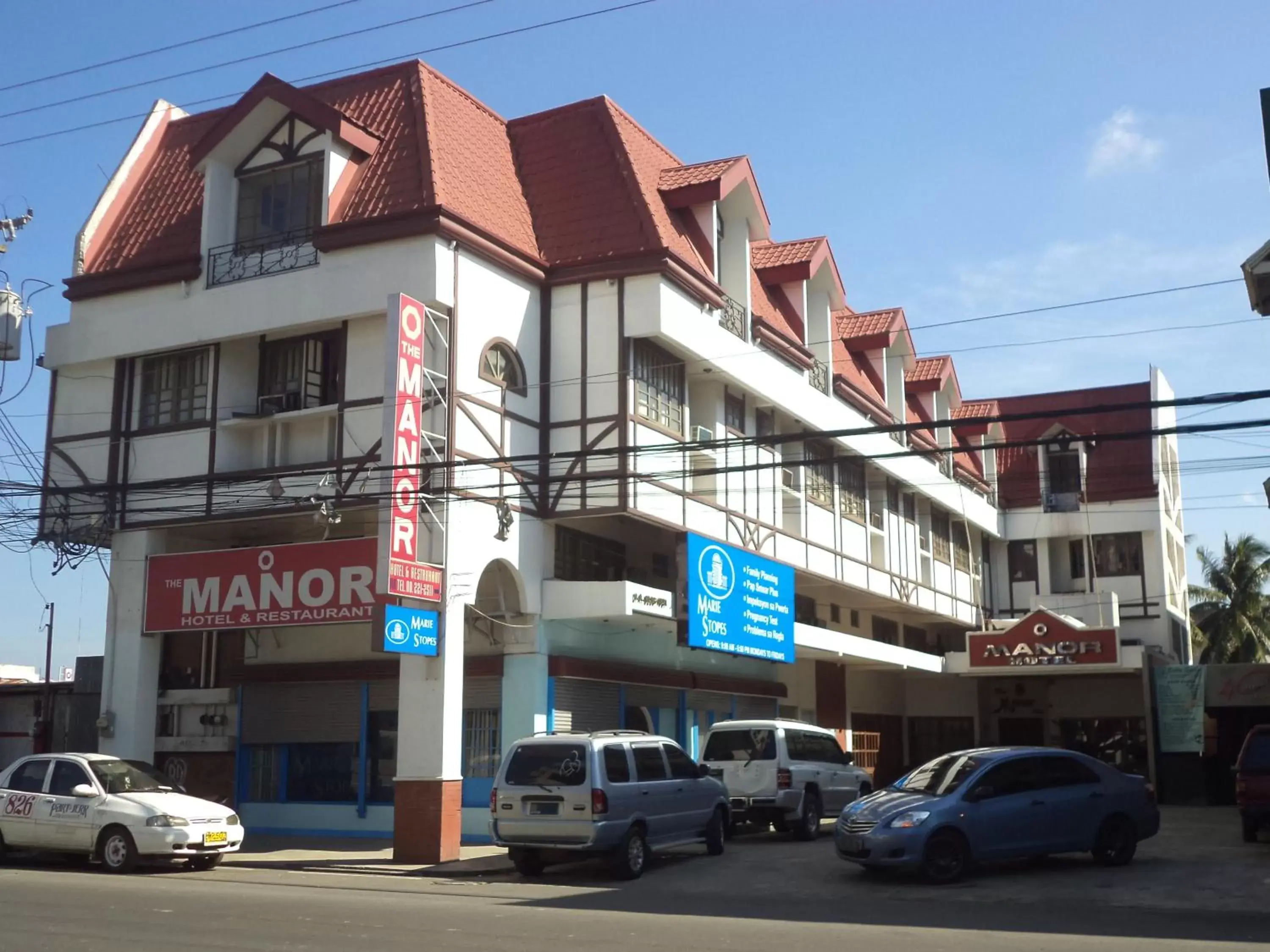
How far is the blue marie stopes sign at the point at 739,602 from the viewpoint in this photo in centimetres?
2359

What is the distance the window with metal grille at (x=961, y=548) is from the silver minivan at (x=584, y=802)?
23.8 metres

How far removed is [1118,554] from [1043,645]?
7843 mm

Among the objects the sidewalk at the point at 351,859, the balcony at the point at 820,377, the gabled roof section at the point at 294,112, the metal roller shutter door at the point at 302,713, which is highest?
the gabled roof section at the point at 294,112

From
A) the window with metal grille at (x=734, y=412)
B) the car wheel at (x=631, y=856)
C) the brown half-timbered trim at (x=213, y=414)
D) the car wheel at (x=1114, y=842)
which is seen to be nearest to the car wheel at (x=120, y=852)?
the car wheel at (x=631, y=856)

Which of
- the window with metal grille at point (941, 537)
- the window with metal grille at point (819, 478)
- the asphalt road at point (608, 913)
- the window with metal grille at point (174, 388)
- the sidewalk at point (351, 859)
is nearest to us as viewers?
the asphalt road at point (608, 913)

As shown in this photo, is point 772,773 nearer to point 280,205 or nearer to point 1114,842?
point 1114,842

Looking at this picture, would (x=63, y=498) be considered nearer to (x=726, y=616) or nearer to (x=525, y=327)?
(x=525, y=327)

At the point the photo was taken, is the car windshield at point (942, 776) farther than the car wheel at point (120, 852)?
No

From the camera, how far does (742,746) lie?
75.4 ft

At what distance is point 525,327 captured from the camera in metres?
23.6

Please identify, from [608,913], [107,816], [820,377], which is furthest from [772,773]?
[820,377]

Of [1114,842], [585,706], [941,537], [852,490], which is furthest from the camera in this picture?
[941,537]

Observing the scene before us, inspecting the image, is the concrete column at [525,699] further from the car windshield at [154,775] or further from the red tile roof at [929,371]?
the red tile roof at [929,371]

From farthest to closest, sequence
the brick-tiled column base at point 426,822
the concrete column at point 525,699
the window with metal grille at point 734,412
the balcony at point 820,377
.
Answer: the balcony at point 820,377 < the window with metal grille at point 734,412 < the concrete column at point 525,699 < the brick-tiled column base at point 426,822
